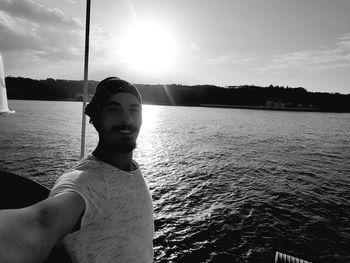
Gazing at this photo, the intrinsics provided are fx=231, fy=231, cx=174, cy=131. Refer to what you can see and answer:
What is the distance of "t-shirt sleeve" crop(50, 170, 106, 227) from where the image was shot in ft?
5.73

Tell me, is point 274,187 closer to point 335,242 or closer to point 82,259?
point 335,242

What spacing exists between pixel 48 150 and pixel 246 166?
23.6 meters

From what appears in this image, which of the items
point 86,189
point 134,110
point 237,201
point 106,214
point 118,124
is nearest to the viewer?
point 86,189

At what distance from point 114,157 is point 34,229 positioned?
1137mm

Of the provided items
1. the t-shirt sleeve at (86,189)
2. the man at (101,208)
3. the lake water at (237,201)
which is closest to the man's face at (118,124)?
the man at (101,208)

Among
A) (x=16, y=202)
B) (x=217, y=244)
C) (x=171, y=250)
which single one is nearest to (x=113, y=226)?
(x=16, y=202)

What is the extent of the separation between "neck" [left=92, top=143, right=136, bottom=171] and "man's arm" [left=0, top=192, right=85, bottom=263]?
2.36 feet

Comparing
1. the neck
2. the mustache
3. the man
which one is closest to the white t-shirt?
the man

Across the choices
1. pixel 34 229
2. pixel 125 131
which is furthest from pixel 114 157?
pixel 34 229

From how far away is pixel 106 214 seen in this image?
1.95 m

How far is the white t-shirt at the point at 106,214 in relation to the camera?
1.84 m

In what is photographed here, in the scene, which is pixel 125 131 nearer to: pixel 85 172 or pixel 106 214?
pixel 85 172

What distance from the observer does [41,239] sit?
1.26m

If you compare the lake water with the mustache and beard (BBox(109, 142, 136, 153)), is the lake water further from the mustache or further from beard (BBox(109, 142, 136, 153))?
the mustache
